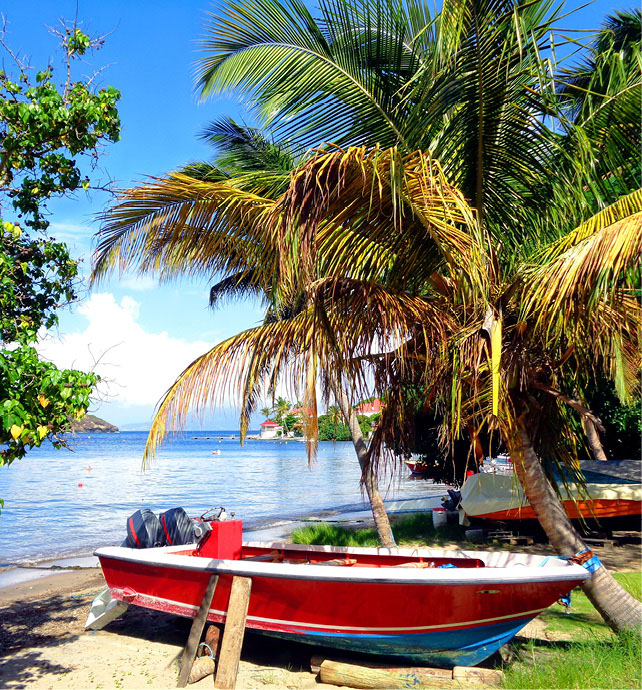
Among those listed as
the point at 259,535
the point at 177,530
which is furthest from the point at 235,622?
the point at 259,535

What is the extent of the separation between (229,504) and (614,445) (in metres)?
16.5

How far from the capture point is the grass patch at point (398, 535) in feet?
41.4

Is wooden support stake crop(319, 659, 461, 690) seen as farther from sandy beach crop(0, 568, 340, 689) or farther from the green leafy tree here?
the green leafy tree

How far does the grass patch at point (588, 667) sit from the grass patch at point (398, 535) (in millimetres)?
7037

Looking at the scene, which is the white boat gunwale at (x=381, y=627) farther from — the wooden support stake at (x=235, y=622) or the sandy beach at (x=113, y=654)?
the sandy beach at (x=113, y=654)

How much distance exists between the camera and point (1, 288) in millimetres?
4645

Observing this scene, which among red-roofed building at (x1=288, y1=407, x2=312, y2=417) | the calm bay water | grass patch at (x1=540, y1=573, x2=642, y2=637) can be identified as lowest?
the calm bay water

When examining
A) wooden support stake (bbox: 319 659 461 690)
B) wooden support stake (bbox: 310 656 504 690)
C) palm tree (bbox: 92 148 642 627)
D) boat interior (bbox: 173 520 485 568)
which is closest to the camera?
palm tree (bbox: 92 148 642 627)

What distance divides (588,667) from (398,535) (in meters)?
8.99

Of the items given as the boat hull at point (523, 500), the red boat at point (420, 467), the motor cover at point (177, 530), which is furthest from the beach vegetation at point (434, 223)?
the red boat at point (420, 467)

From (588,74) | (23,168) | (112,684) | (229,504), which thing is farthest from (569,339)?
(229,504)

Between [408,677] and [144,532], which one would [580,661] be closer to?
[408,677]

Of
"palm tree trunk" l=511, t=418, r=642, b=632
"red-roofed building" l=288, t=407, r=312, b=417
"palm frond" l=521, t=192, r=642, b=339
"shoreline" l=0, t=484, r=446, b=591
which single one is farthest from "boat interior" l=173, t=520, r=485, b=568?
"shoreline" l=0, t=484, r=446, b=591

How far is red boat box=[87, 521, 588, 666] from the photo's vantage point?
515cm
